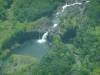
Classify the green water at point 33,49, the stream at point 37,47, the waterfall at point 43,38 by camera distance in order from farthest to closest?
the waterfall at point 43,38 < the stream at point 37,47 < the green water at point 33,49

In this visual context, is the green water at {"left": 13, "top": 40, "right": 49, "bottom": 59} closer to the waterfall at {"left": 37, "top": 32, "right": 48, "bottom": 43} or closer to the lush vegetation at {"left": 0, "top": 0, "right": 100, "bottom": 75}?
the waterfall at {"left": 37, "top": 32, "right": 48, "bottom": 43}

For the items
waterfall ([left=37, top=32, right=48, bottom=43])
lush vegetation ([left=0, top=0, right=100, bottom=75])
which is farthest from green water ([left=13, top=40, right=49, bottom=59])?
lush vegetation ([left=0, top=0, right=100, bottom=75])

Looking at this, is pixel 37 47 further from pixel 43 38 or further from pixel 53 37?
pixel 43 38

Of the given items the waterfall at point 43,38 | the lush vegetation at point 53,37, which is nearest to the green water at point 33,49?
the waterfall at point 43,38

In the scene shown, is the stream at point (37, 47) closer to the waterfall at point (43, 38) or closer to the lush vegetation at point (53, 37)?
the waterfall at point (43, 38)

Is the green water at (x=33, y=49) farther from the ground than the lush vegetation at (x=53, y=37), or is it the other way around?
the lush vegetation at (x=53, y=37)

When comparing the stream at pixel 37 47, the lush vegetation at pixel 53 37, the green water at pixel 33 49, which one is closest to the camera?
the lush vegetation at pixel 53 37
